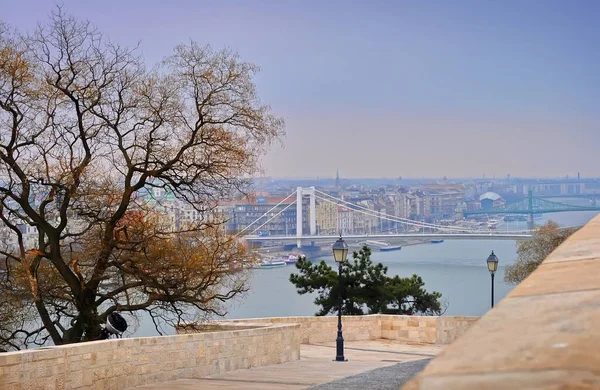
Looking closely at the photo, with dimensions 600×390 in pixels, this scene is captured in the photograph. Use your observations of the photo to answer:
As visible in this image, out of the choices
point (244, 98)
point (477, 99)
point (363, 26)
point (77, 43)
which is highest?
point (363, 26)

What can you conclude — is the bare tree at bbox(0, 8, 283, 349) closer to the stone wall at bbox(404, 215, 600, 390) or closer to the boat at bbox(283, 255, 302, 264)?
the stone wall at bbox(404, 215, 600, 390)

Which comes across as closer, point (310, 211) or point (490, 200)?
point (310, 211)

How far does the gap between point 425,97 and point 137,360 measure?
80808 mm

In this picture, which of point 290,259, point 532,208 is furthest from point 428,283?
point 532,208

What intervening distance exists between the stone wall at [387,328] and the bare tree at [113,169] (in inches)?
123

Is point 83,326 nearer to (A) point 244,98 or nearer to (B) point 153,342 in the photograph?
(A) point 244,98

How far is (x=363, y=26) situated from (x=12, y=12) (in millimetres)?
46187

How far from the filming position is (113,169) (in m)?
21.3

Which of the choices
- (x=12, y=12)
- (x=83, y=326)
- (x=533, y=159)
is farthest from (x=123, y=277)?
(x=533, y=159)

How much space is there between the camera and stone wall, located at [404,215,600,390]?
3.32ft

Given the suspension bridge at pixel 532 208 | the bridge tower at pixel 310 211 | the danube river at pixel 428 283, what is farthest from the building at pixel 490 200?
the bridge tower at pixel 310 211

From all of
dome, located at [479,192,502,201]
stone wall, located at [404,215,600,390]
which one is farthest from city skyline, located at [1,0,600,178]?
stone wall, located at [404,215,600,390]

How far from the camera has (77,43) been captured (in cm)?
2100

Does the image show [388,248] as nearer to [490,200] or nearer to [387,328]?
[490,200]
